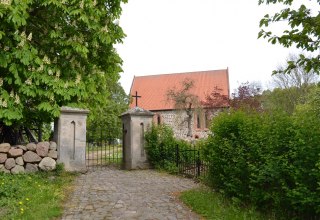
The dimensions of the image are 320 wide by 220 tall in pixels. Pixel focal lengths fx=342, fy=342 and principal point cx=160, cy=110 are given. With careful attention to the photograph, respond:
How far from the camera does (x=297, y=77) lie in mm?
36000


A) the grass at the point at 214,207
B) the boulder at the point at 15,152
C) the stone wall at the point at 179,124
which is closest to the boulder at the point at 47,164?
the boulder at the point at 15,152

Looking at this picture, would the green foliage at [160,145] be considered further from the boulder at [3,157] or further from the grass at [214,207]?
the boulder at [3,157]

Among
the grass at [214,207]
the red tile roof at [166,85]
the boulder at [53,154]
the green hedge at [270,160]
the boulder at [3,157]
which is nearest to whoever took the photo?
the green hedge at [270,160]

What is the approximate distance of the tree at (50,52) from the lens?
8.67m

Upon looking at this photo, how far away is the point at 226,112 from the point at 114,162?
7.97 m

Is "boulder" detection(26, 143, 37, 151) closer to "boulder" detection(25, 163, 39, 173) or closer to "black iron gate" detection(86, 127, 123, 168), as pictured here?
"boulder" detection(25, 163, 39, 173)

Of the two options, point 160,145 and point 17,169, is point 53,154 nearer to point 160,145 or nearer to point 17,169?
point 17,169

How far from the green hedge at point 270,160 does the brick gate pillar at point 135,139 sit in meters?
5.35

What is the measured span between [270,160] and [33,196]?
4574mm

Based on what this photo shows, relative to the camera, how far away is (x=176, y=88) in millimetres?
39438

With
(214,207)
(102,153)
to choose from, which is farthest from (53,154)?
(102,153)

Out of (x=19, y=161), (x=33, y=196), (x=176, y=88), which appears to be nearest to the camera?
(x=33, y=196)

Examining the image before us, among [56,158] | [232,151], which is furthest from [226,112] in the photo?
[56,158]

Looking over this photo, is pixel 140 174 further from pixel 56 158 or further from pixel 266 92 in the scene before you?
pixel 266 92
